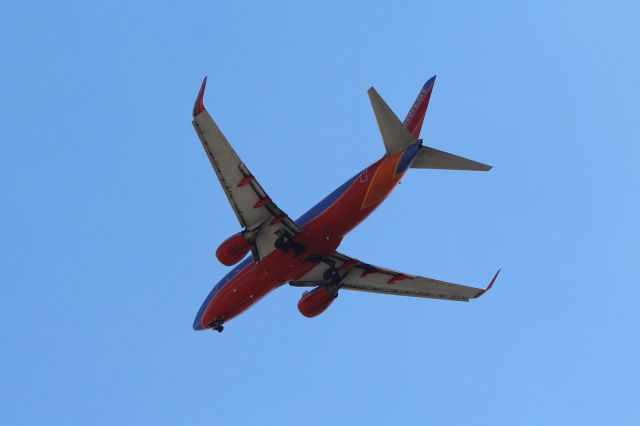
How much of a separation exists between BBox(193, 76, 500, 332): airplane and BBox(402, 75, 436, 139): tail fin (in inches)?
1.7

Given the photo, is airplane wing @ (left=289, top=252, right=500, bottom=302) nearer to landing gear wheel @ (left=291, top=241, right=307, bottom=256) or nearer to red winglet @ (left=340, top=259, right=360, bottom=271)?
red winglet @ (left=340, top=259, right=360, bottom=271)

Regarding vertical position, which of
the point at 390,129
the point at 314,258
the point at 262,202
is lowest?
the point at 314,258

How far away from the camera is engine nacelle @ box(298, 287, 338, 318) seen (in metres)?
47.8

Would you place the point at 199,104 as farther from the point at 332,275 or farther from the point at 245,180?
the point at 332,275

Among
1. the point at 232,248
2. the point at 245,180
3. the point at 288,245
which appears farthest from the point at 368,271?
the point at 245,180

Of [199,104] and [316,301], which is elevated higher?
[199,104]

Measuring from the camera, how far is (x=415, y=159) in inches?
1612

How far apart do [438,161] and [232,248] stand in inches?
375

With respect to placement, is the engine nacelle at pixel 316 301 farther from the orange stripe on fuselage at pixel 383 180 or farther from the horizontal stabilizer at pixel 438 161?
the horizontal stabilizer at pixel 438 161

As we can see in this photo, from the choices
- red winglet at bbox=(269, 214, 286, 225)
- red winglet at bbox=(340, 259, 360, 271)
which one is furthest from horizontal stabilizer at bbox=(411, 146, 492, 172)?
red winglet at bbox=(340, 259, 360, 271)

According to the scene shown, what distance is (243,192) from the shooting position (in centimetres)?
4116

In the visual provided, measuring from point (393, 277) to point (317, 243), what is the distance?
6.70m

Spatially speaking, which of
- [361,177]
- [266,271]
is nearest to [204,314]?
[266,271]

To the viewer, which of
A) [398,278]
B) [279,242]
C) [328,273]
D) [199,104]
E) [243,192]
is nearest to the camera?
Result: [199,104]
